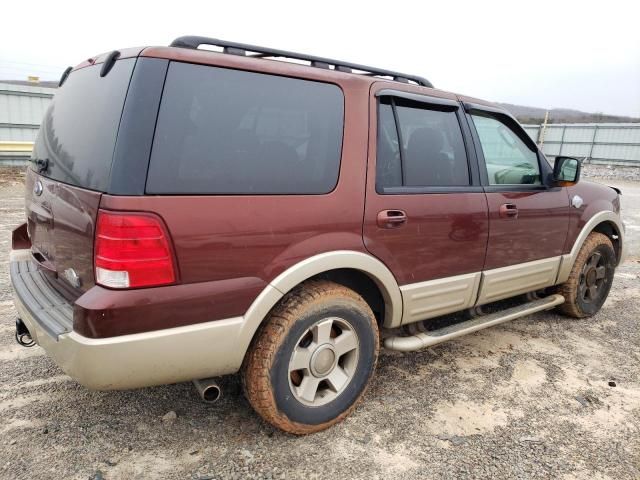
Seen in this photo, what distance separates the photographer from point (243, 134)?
6.80ft

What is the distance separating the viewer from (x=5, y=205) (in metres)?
8.77

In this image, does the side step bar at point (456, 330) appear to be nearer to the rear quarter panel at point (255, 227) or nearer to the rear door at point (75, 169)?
the rear quarter panel at point (255, 227)

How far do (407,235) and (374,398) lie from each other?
3.36ft

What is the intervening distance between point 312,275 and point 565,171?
2368 mm

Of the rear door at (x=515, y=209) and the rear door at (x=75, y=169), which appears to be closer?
the rear door at (x=75, y=169)

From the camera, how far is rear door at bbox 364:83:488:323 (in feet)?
8.34

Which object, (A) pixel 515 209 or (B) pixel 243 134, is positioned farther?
(A) pixel 515 209

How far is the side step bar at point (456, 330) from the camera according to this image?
278 cm

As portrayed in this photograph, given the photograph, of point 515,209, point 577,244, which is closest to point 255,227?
point 515,209

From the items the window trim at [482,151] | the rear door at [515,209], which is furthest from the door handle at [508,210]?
the window trim at [482,151]

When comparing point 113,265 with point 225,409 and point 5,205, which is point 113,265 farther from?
point 5,205

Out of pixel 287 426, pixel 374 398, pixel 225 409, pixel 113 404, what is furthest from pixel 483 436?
pixel 113 404

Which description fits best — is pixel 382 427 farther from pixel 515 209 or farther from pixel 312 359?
pixel 515 209

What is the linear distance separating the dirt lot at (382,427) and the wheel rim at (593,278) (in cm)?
83
